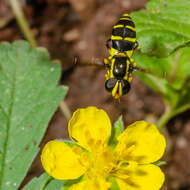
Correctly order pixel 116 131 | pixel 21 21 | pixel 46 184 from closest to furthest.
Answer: pixel 46 184, pixel 116 131, pixel 21 21

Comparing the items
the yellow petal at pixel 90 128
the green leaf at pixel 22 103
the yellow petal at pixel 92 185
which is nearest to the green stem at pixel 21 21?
the green leaf at pixel 22 103

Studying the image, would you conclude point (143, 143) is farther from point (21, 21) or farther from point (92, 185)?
point (21, 21)

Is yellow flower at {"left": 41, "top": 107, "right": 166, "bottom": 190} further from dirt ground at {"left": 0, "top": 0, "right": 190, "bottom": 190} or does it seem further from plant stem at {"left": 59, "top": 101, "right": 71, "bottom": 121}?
dirt ground at {"left": 0, "top": 0, "right": 190, "bottom": 190}

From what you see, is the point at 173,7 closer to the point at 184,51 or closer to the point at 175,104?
the point at 184,51

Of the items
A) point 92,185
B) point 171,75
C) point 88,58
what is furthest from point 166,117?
point 92,185

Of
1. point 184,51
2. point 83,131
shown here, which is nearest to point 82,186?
point 83,131

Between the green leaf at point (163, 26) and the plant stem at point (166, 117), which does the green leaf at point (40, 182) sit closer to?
the green leaf at point (163, 26)
